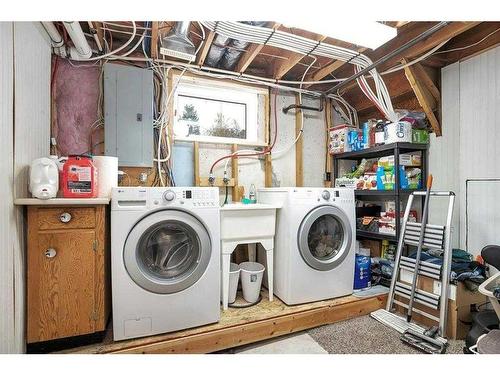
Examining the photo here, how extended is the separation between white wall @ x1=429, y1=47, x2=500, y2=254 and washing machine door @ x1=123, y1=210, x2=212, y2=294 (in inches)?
90.8

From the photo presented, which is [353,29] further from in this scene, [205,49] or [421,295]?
[421,295]

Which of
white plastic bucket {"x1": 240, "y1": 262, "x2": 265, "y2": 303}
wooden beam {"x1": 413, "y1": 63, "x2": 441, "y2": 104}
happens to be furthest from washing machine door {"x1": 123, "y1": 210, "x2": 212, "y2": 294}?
wooden beam {"x1": 413, "y1": 63, "x2": 441, "y2": 104}

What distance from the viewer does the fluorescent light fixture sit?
1.54 meters

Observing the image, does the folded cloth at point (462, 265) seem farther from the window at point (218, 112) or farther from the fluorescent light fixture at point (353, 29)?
the window at point (218, 112)

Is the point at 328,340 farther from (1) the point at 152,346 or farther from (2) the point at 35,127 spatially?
(2) the point at 35,127

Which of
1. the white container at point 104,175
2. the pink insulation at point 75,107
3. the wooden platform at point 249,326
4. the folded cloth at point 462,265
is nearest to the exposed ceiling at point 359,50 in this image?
the pink insulation at point 75,107

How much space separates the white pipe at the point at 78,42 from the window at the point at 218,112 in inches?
31.4

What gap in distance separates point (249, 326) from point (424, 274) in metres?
1.40

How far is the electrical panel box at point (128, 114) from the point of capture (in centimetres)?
215

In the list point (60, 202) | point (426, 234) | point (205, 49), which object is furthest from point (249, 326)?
point (205, 49)

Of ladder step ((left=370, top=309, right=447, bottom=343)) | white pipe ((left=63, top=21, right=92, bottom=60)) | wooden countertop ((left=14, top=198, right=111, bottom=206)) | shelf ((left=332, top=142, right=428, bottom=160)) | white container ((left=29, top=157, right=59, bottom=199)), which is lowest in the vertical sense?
ladder step ((left=370, top=309, right=447, bottom=343))

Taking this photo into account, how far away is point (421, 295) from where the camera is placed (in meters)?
1.87

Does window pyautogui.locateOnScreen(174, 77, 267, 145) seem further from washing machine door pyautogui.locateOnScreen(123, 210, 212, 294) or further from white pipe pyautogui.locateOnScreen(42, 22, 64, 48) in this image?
washing machine door pyautogui.locateOnScreen(123, 210, 212, 294)
